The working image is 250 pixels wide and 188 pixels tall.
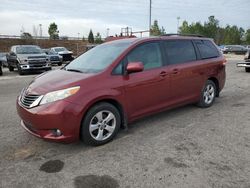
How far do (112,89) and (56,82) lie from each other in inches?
35.0

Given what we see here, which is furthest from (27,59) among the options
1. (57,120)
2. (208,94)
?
(57,120)

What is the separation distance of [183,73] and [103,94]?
6.89 ft

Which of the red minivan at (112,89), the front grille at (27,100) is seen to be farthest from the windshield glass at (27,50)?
the front grille at (27,100)

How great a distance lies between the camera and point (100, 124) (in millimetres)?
4215

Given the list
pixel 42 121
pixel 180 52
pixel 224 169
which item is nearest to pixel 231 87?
pixel 180 52

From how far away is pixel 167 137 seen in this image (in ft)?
14.9

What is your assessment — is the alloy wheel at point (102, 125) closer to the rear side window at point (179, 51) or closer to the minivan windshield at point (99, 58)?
the minivan windshield at point (99, 58)

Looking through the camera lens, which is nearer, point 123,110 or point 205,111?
point 123,110

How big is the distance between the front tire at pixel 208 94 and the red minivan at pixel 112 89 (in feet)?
0.58

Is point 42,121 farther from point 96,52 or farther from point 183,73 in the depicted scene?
point 183,73

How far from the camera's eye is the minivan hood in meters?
3.99

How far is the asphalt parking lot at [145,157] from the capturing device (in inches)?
127

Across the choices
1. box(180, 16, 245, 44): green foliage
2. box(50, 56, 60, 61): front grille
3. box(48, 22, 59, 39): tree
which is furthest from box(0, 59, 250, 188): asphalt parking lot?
box(48, 22, 59, 39): tree

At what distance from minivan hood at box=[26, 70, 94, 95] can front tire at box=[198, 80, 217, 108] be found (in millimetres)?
3151
